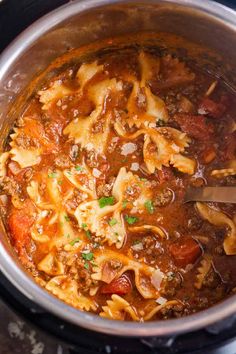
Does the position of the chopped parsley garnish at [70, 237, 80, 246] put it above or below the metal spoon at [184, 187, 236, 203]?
below

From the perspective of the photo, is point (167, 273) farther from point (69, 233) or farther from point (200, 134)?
point (200, 134)

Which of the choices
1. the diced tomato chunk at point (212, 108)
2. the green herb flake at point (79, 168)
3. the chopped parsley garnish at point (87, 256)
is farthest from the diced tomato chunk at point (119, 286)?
the diced tomato chunk at point (212, 108)

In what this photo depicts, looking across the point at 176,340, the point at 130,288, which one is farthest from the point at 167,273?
the point at 176,340

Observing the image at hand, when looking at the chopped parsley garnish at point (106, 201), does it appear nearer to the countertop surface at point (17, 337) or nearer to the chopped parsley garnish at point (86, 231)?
the chopped parsley garnish at point (86, 231)

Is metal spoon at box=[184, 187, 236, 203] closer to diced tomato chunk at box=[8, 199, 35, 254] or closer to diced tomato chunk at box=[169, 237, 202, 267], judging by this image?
diced tomato chunk at box=[169, 237, 202, 267]

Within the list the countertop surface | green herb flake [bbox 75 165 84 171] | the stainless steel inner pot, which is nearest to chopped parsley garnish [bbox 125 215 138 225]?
green herb flake [bbox 75 165 84 171]
